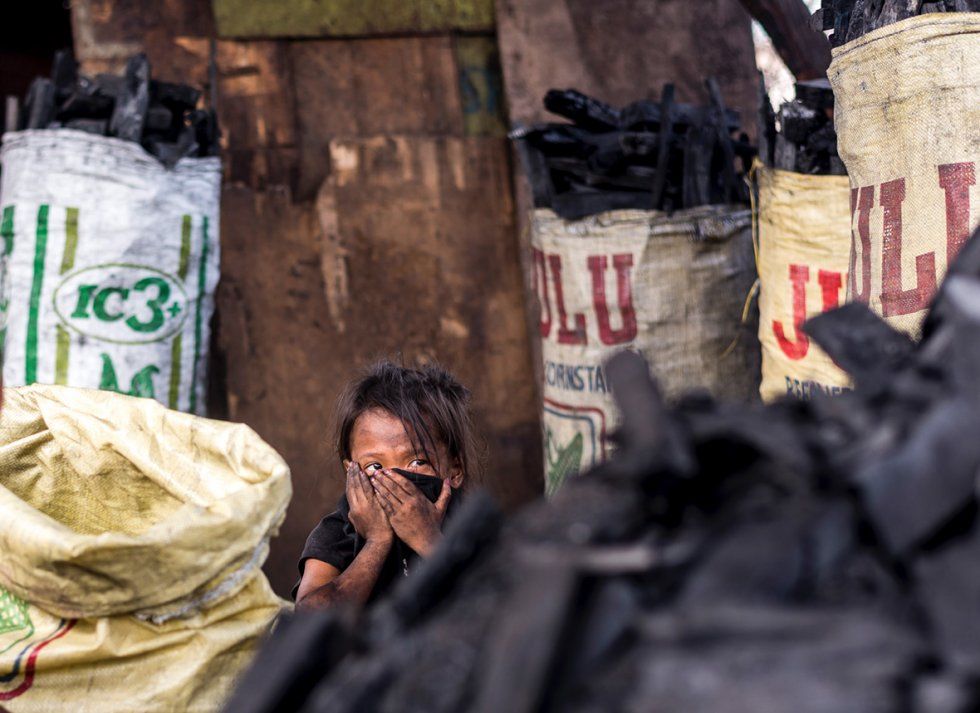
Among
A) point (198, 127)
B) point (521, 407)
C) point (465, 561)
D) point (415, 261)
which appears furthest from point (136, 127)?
point (465, 561)

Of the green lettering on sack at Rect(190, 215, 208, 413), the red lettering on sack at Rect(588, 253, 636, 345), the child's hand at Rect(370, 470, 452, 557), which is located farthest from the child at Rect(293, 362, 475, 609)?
the green lettering on sack at Rect(190, 215, 208, 413)

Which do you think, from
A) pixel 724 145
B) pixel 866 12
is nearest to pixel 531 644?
pixel 866 12

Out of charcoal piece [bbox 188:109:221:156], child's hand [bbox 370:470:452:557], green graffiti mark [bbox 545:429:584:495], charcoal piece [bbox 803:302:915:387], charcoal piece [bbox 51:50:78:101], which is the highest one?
charcoal piece [bbox 51:50:78:101]

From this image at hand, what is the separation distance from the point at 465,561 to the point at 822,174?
1.71m

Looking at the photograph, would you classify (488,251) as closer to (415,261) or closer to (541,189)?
(415,261)

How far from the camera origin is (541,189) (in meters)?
2.62

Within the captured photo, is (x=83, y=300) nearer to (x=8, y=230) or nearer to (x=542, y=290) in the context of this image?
(x=8, y=230)

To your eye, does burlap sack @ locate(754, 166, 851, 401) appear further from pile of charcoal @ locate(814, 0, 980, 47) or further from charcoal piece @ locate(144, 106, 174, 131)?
charcoal piece @ locate(144, 106, 174, 131)

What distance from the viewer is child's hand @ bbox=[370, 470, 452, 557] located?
1.61 m

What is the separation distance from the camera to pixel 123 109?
2.47 meters

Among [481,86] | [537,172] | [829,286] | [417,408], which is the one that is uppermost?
[481,86]

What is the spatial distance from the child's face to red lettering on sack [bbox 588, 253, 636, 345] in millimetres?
826

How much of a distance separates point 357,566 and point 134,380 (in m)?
1.01

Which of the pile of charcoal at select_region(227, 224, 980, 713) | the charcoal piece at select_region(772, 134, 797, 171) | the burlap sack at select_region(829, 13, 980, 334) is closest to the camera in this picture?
the pile of charcoal at select_region(227, 224, 980, 713)
